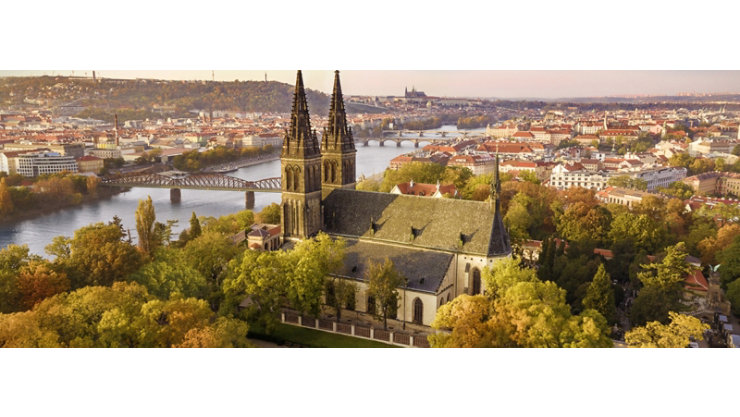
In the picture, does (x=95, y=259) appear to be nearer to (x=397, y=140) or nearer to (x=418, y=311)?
(x=418, y=311)

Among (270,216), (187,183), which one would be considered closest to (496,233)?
(270,216)

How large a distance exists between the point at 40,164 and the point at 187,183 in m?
14.0

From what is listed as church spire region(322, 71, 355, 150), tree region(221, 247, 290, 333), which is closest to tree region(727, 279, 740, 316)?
church spire region(322, 71, 355, 150)

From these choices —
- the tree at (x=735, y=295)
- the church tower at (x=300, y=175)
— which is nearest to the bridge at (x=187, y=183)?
the church tower at (x=300, y=175)

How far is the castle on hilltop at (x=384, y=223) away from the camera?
2317cm

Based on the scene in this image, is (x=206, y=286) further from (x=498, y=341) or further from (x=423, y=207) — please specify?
(x=498, y=341)

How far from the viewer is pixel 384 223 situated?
25453mm

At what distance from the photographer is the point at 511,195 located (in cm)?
4003

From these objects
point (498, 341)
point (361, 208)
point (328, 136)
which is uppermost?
point (328, 136)

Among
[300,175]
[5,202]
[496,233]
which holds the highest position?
[300,175]

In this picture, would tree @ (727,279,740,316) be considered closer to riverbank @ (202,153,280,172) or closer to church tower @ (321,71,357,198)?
church tower @ (321,71,357,198)

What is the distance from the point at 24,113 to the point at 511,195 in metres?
37.0

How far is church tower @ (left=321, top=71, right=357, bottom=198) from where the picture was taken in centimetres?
2805
